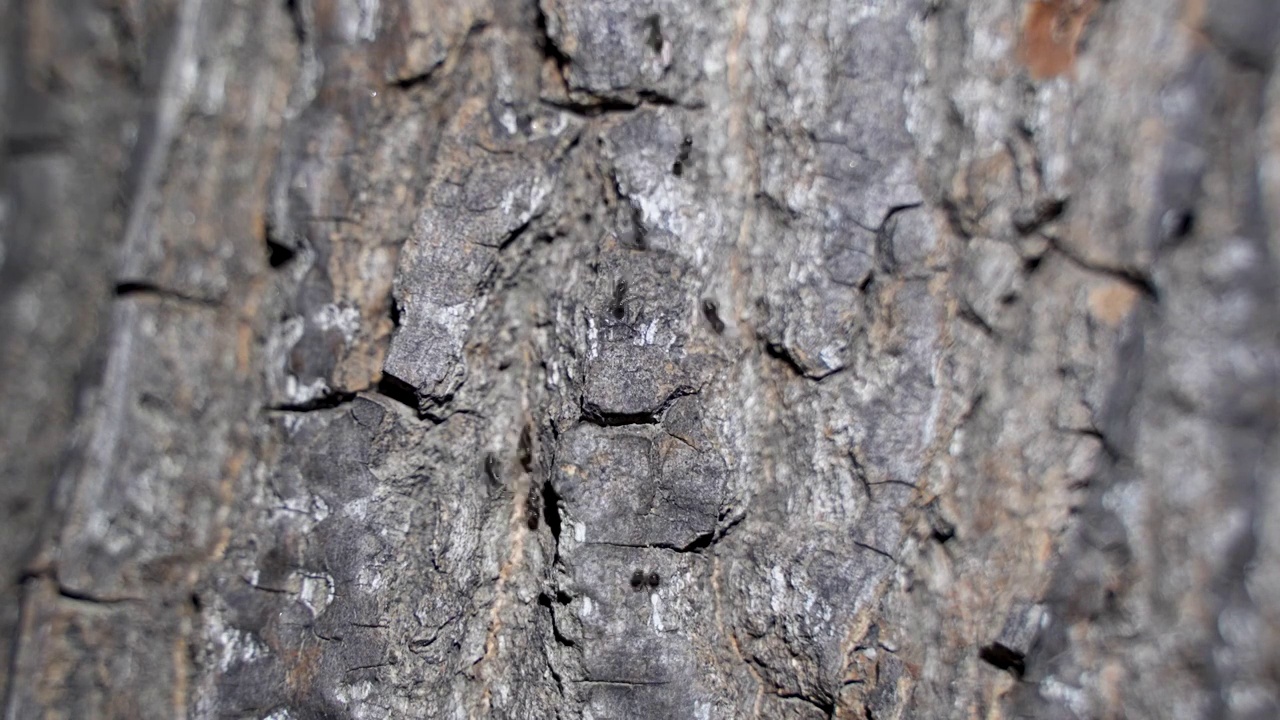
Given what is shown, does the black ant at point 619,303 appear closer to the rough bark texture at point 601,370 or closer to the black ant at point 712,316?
the rough bark texture at point 601,370

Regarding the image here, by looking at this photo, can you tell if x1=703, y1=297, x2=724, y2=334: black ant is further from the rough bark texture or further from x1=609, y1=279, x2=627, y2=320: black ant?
x1=609, y1=279, x2=627, y2=320: black ant

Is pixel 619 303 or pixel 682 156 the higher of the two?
pixel 682 156

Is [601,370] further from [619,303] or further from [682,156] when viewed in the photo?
[682,156]

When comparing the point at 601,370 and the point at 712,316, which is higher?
the point at 712,316

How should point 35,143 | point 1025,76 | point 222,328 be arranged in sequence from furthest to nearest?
point 35,143
point 222,328
point 1025,76

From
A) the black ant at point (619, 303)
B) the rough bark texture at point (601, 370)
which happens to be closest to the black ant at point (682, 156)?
the rough bark texture at point (601, 370)

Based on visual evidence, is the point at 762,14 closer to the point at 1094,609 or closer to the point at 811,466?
the point at 811,466

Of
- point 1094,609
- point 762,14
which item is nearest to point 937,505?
point 1094,609

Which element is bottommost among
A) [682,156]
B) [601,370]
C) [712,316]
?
[601,370]

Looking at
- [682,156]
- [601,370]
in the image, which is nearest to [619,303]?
[601,370]
